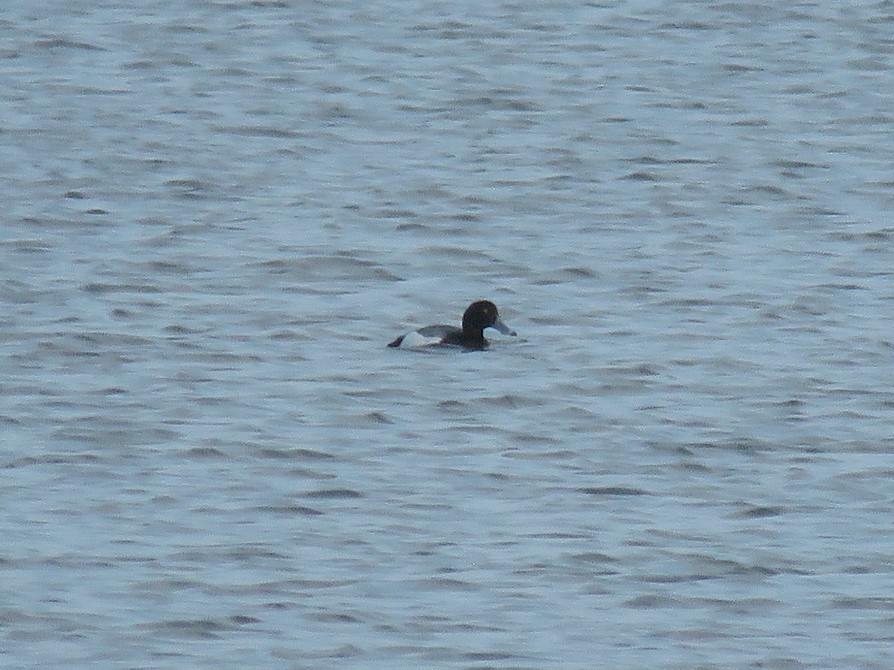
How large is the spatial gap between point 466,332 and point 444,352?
19 centimetres

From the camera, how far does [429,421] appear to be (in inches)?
451

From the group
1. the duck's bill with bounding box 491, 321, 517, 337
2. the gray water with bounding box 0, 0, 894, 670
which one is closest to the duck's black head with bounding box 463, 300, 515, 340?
the duck's bill with bounding box 491, 321, 517, 337

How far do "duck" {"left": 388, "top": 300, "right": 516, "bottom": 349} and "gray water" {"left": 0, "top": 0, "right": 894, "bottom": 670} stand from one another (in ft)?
0.31

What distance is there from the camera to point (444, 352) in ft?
42.5

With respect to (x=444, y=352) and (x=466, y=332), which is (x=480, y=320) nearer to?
(x=466, y=332)

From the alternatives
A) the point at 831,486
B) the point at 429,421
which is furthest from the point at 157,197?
the point at 831,486

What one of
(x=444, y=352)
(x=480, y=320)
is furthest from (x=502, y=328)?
(x=444, y=352)

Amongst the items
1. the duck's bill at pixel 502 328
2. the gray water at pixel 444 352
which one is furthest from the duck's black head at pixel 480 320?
the gray water at pixel 444 352

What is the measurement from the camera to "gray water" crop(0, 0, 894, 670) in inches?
338

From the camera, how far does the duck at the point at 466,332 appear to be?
42.4ft

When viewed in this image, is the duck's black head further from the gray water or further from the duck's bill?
the gray water

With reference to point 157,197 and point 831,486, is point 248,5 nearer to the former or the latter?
point 157,197

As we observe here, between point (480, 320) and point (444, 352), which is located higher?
point (480, 320)

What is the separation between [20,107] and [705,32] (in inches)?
278
